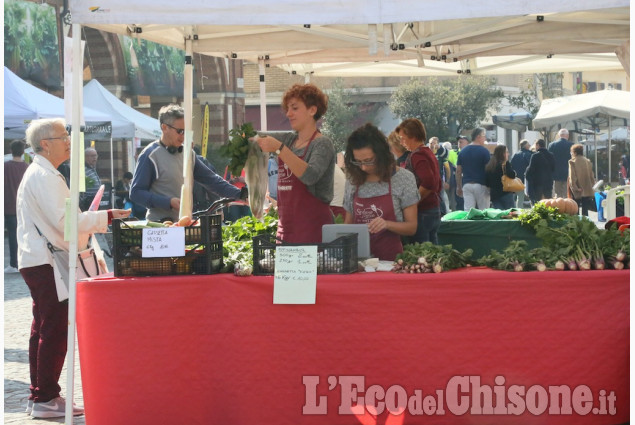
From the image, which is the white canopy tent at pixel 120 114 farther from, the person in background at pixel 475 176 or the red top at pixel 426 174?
the red top at pixel 426 174

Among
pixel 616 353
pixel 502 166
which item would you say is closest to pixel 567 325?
pixel 616 353

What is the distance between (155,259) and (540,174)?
→ 1295cm

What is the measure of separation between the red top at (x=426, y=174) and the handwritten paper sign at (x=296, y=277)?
230 cm

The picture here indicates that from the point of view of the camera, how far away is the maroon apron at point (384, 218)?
18.4ft

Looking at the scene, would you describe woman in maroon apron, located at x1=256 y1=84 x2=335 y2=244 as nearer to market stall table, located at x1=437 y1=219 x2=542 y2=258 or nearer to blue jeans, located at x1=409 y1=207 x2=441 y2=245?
blue jeans, located at x1=409 y1=207 x2=441 y2=245

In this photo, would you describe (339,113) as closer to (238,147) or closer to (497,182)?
(497,182)

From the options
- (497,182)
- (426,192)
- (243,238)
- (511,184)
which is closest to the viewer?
(243,238)

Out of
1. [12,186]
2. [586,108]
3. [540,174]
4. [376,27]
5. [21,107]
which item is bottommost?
[12,186]

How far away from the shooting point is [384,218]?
564 centimetres

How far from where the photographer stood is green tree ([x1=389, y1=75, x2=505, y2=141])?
39.2 metres

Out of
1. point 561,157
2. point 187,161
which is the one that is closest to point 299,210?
point 187,161

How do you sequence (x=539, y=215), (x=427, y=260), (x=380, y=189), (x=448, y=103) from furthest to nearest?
(x=448, y=103), (x=539, y=215), (x=380, y=189), (x=427, y=260)

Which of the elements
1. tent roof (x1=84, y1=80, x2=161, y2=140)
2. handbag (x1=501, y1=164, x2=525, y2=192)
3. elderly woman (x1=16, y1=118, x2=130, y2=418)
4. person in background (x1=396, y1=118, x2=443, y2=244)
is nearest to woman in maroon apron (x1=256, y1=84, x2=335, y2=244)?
elderly woman (x1=16, y1=118, x2=130, y2=418)

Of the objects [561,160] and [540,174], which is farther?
[561,160]
